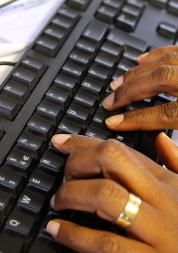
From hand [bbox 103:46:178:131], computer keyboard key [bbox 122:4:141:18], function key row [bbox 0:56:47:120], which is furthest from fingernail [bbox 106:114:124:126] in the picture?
computer keyboard key [bbox 122:4:141:18]

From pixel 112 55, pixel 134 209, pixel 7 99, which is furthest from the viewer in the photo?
pixel 112 55

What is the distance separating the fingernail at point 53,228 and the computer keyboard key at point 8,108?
14 centimetres

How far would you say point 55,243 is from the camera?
456 millimetres

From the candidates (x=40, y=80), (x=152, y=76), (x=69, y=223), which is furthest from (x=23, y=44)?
(x=69, y=223)

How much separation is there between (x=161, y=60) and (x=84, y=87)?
13cm

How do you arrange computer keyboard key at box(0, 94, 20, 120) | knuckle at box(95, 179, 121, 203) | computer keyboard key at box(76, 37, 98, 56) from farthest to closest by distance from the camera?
1. computer keyboard key at box(76, 37, 98, 56)
2. computer keyboard key at box(0, 94, 20, 120)
3. knuckle at box(95, 179, 121, 203)

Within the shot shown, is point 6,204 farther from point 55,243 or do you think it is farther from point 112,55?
point 112,55

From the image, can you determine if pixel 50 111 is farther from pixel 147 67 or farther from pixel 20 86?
pixel 147 67

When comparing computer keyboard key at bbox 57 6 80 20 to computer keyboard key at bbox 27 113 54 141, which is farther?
computer keyboard key at bbox 57 6 80 20

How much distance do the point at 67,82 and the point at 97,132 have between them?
0.26 feet

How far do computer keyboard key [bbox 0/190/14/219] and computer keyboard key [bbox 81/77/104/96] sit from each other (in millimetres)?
191

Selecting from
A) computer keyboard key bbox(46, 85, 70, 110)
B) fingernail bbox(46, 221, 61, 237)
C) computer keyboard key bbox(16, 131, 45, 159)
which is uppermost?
computer keyboard key bbox(46, 85, 70, 110)

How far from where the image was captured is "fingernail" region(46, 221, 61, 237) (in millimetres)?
447

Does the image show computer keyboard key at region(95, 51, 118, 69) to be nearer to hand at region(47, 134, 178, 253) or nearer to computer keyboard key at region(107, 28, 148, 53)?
computer keyboard key at region(107, 28, 148, 53)
